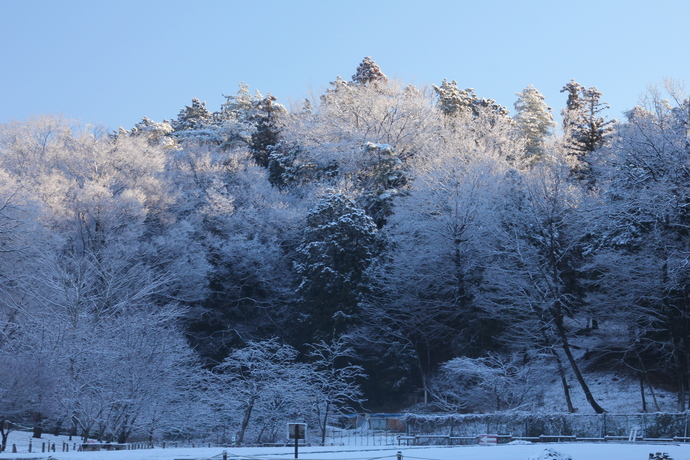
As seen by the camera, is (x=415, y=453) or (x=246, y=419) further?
(x=246, y=419)

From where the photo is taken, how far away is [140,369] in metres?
22.8

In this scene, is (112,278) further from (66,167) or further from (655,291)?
(655,291)

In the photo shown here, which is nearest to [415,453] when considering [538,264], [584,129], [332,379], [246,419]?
[246,419]

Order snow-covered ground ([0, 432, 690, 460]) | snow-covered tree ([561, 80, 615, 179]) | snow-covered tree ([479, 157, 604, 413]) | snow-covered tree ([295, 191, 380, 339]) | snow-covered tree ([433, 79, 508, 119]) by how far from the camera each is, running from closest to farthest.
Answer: snow-covered ground ([0, 432, 690, 460]), snow-covered tree ([479, 157, 604, 413]), snow-covered tree ([295, 191, 380, 339]), snow-covered tree ([561, 80, 615, 179]), snow-covered tree ([433, 79, 508, 119])

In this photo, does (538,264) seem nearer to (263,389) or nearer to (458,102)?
(263,389)

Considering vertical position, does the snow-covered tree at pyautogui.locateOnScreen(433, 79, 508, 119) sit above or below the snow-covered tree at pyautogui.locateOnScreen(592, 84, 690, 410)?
above

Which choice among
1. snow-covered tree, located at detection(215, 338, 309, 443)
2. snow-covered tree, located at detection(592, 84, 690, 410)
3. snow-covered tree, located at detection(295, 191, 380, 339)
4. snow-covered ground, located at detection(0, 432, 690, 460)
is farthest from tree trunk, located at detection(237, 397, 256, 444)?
snow-covered tree, located at detection(592, 84, 690, 410)

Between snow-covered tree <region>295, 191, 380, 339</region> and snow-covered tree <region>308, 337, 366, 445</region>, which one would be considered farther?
snow-covered tree <region>295, 191, 380, 339</region>

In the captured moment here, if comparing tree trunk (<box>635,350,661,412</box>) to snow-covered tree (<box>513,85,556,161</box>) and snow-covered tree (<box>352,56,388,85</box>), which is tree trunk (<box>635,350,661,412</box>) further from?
snow-covered tree (<box>352,56,388,85</box>)

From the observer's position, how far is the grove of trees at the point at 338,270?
2509 centimetres

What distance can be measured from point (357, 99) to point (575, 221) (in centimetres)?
2203

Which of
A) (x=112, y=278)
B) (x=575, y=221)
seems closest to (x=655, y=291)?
(x=575, y=221)

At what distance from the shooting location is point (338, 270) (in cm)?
3356

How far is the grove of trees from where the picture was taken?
25.1m
